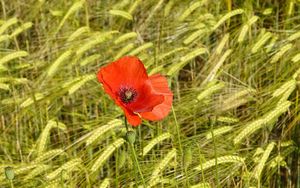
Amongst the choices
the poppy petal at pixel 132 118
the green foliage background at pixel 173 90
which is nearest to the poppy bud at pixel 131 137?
the poppy petal at pixel 132 118

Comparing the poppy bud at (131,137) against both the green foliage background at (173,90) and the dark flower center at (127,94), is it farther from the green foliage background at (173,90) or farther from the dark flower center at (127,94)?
the green foliage background at (173,90)

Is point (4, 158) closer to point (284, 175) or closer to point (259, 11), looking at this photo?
point (284, 175)

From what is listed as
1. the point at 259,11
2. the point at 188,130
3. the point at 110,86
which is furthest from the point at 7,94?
the point at 110,86

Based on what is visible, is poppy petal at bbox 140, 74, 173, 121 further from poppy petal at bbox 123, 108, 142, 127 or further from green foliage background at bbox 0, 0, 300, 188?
green foliage background at bbox 0, 0, 300, 188

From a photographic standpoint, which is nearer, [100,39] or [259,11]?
[100,39]

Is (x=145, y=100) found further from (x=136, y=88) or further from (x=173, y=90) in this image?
(x=173, y=90)

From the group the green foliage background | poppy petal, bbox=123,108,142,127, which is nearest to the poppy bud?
poppy petal, bbox=123,108,142,127
